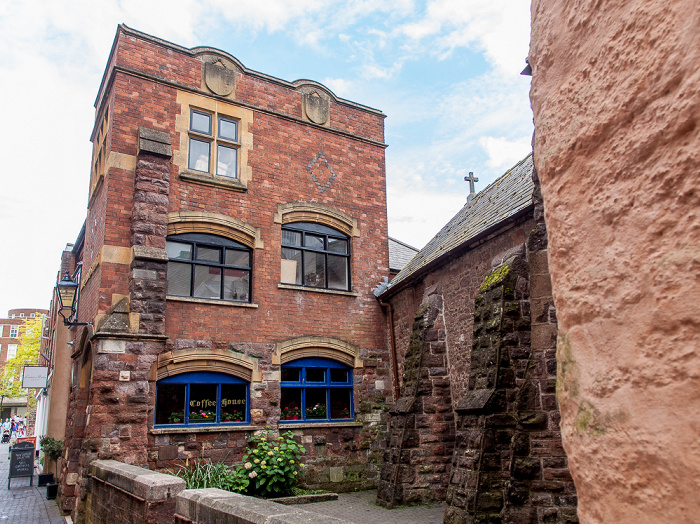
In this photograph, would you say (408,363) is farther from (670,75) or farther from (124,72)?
(670,75)

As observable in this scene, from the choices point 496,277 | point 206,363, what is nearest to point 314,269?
point 206,363

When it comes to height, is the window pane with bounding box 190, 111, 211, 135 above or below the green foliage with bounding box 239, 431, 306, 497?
above

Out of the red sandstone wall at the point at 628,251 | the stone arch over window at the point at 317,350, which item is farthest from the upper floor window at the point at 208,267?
the red sandstone wall at the point at 628,251

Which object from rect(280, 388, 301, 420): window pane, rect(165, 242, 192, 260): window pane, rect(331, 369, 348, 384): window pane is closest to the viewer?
rect(165, 242, 192, 260): window pane

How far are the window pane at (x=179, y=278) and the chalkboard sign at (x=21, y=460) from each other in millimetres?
9696

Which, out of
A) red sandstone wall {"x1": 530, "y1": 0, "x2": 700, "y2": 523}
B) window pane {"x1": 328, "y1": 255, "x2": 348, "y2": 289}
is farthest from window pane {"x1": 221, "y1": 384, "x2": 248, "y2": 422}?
red sandstone wall {"x1": 530, "y1": 0, "x2": 700, "y2": 523}

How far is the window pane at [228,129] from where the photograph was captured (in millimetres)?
14188

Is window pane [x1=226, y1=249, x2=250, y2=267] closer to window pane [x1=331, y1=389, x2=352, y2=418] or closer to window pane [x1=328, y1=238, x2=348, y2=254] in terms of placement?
window pane [x1=328, y1=238, x2=348, y2=254]

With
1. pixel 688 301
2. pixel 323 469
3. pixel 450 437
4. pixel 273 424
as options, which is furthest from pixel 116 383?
pixel 688 301

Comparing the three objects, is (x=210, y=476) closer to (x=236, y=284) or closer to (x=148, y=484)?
(x=236, y=284)

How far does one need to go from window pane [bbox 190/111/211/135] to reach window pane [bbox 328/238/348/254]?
416cm

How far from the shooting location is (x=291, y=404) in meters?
13.5

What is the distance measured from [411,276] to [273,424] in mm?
4681

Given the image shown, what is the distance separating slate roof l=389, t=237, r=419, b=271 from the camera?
17172 millimetres
